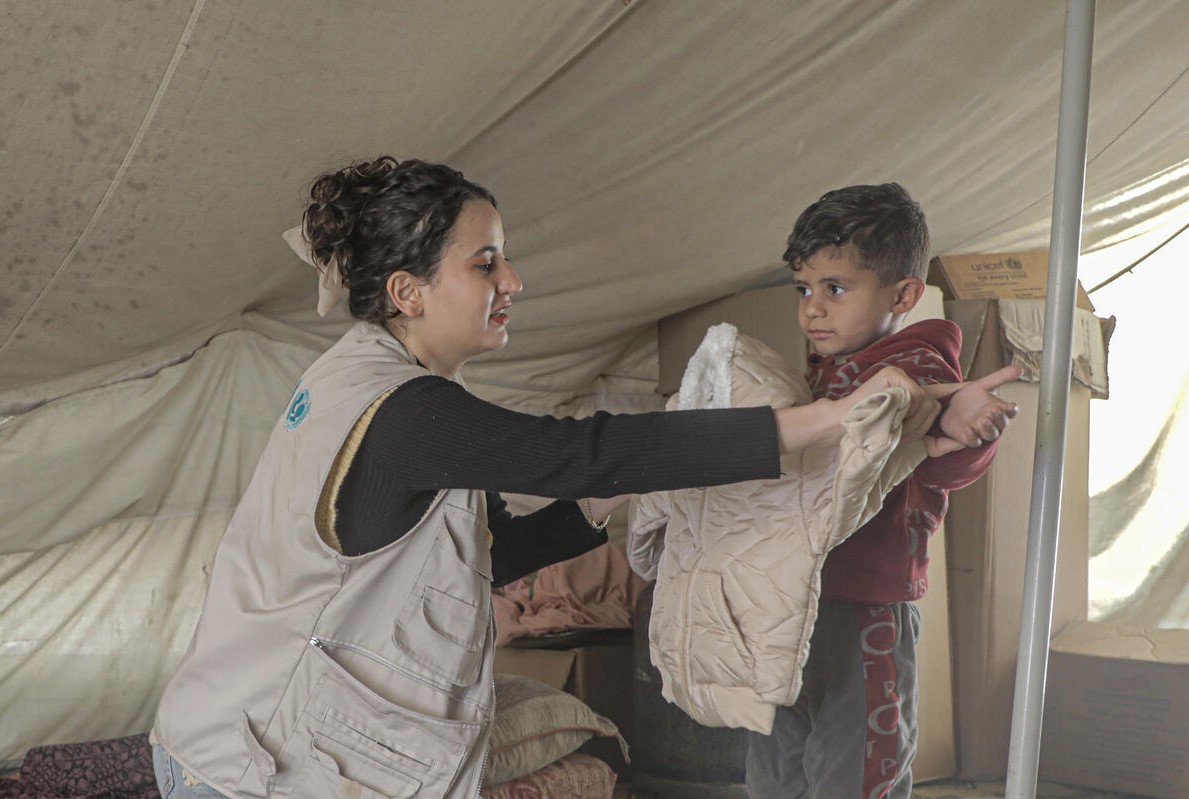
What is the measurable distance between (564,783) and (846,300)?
4.53ft

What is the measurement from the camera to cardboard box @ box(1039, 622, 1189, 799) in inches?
104

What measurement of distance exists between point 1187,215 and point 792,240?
8.45 ft

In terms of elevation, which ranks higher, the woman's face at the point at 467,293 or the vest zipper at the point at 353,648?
the woman's face at the point at 467,293

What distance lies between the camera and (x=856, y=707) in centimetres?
123

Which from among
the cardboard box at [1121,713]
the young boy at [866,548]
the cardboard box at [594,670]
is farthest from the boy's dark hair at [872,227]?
the cardboard box at [1121,713]

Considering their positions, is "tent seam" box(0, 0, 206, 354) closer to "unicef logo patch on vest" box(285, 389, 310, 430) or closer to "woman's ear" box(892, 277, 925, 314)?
"unicef logo patch on vest" box(285, 389, 310, 430)

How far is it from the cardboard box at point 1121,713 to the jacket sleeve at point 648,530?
1.77 meters

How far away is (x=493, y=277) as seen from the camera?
1.31m

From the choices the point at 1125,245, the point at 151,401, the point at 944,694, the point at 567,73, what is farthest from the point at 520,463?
the point at 1125,245

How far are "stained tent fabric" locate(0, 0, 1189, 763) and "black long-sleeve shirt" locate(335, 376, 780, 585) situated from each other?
2.37 feet

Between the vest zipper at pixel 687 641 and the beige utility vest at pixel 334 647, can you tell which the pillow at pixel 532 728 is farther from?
the beige utility vest at pixel 334 647

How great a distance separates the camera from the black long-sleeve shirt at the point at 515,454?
3.47ft

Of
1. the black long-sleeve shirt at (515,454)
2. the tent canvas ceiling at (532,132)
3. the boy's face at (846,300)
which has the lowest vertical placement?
the black long-sleeve shirt at (515,454)

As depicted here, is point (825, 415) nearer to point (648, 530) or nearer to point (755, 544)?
point (755, 544)
